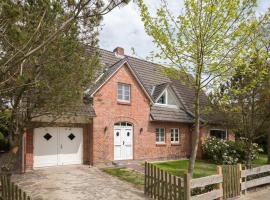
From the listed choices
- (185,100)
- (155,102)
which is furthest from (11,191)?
(185,100)

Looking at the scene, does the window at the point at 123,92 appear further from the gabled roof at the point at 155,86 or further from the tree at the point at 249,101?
the tree at the point at 249,101

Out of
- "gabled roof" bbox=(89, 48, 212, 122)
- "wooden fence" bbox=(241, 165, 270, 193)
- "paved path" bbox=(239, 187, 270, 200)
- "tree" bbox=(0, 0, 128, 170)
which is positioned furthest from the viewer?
"gabled roof" bbox=(89, 48, 212, 122)

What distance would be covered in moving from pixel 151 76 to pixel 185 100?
3537 millimetres

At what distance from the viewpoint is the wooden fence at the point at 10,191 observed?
7.87 m

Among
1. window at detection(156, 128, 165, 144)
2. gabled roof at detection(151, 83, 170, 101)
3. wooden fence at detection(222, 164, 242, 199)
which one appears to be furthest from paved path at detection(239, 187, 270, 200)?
gabled roof at detection(151, 83, 170, 101)

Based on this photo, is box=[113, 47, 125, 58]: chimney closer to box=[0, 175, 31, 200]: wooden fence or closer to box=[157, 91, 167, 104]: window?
box=[157, 91, 167, 104]: window

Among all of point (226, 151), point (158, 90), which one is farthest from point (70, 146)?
point (226, 151)

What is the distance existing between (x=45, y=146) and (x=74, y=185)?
4659 mm

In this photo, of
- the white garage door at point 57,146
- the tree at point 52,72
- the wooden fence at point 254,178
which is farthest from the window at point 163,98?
the tree at point 52,72

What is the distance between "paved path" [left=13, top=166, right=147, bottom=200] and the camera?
11.0 m

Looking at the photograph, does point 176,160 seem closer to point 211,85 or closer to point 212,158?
point 212,158

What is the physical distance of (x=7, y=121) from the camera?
9.72m

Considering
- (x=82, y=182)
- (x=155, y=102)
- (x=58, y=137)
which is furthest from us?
(x=155, y=102)

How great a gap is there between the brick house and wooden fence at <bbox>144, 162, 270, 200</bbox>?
488 cm
